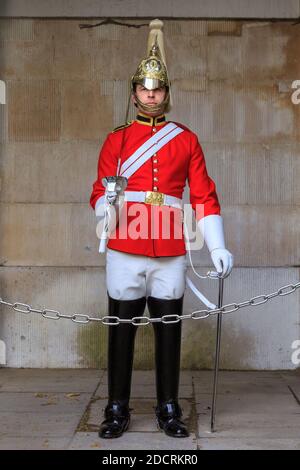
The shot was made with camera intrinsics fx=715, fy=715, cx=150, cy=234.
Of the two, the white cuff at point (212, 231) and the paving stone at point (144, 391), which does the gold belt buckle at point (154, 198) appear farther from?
the paving stone at point (144, 391)

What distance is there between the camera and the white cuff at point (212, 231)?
3.85 metres

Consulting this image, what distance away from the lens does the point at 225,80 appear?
221 inches

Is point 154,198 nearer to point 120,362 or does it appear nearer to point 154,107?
point 154,107

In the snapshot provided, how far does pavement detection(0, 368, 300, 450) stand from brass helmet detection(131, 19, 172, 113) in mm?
1813

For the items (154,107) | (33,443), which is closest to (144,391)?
(33,443)

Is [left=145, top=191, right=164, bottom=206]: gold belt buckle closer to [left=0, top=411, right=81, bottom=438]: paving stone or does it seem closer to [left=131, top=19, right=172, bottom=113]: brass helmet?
[left=131, top=19, right=172, bottom=113]: brass helmet

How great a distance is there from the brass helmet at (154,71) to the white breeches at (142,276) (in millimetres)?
829

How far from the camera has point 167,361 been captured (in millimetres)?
3959

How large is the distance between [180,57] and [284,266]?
183 centimetres

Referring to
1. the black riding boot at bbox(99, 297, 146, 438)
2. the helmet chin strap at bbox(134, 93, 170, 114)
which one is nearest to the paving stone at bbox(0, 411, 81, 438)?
the black riding boot at bbox(99, 297, 146, 438)

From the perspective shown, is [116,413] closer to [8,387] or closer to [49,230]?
[8,387]

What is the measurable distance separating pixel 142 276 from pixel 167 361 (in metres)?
0.49

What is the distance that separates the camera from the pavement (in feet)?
12.5

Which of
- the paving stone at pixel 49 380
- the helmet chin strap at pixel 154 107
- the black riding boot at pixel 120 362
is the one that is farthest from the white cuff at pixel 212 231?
the paving stone at pixel 49 380
